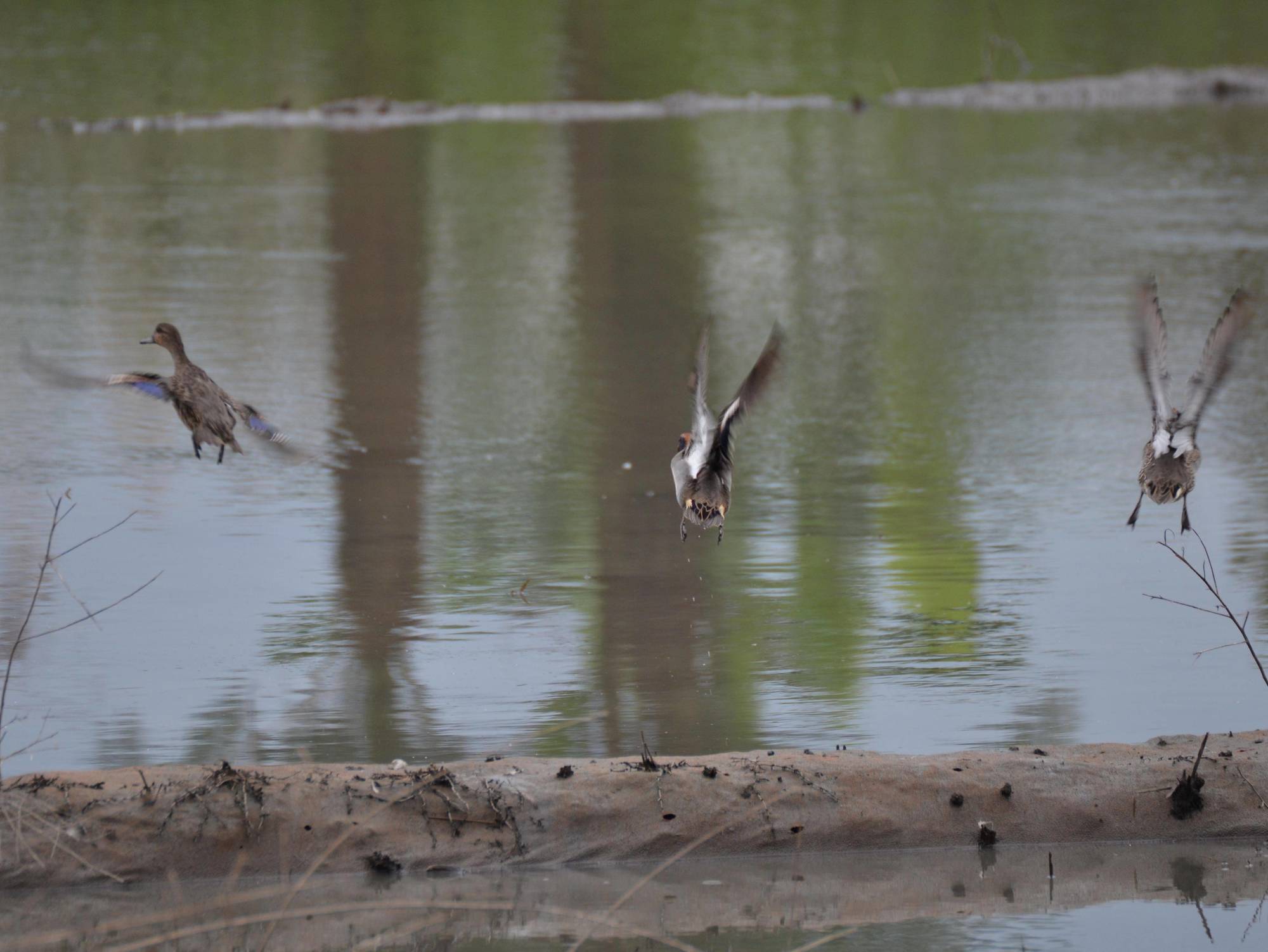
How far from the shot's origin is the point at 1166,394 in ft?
23.2

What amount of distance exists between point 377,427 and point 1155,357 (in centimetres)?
699

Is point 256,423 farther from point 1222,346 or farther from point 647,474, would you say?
point 647,474

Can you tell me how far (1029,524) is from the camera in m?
10.7

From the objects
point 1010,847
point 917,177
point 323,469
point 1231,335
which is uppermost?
point 917,177

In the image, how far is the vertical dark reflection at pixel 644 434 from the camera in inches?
311

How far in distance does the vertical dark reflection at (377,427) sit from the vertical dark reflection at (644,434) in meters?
0.94

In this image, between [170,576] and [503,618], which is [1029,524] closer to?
[503,618]

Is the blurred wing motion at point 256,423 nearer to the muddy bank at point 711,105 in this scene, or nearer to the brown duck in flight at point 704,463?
the brown duck in flight at point 704,463

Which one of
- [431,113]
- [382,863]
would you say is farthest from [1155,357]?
[431,113]

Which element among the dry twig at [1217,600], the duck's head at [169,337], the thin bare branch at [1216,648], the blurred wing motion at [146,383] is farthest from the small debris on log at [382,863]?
the thin bare branch at [1216,648]

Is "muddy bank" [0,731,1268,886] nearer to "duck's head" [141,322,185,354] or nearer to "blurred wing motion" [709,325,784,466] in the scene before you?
"blurred wing motion" [709,325,784,466]

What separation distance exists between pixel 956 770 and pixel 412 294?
476 inches

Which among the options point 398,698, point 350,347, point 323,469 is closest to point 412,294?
point 350,347

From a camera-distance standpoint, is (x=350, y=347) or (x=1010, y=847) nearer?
(x=1010, y=847)
